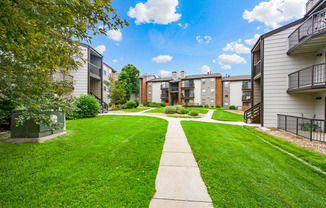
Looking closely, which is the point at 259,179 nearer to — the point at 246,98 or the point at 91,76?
the point at 91,76

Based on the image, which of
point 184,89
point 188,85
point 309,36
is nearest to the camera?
point 309,36

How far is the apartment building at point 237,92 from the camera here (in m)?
31.6

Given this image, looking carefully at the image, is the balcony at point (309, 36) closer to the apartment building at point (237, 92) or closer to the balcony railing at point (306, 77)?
the balcony railing at point (306, 77)

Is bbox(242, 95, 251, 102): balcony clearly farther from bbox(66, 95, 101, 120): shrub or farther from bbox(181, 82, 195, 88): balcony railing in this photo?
bbox(66, 95, 101, 120): shrub

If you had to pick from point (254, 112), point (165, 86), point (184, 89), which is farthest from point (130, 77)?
point (254, 112)

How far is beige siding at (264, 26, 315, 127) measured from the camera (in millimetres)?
8516

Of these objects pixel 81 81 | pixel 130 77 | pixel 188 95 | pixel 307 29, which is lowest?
pixel 188 95

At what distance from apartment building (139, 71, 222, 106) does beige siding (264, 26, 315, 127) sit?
79.5 ft

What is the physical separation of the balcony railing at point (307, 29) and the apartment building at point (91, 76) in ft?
50.8

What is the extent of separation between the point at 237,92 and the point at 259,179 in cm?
3554

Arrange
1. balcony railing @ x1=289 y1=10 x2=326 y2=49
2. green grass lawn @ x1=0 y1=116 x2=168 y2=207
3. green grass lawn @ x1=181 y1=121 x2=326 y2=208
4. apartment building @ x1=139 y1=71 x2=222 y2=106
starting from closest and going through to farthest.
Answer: green grass lawn @ x1=0 y1=116 x2=168 y2=207 → green grass lawn @ x1=181 y1=121 x2=326 y2=208 → balcony railing @ x1=289 y1=10 x2=326 y2=49 → apartment building @ x1=139 y1=71 x2=222 y2=106

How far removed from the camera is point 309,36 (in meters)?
6.66

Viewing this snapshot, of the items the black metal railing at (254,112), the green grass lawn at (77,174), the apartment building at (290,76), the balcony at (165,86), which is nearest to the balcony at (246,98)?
the balcony at (165,86)

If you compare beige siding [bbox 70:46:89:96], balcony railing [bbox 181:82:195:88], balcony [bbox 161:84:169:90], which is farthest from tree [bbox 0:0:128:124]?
balcony [bbox 161:84:169:90]
